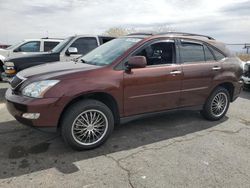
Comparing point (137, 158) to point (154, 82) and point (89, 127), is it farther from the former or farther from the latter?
point (154, 82)

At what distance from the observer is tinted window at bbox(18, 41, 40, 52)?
9.45 metres

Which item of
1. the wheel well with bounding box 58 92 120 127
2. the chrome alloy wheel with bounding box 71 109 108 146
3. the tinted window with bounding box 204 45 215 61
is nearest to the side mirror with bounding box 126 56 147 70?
the wheel well with bounding box 58 92 120 127

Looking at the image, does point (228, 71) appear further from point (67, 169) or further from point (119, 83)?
point (67, 169)

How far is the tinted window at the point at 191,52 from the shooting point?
15.4 feet

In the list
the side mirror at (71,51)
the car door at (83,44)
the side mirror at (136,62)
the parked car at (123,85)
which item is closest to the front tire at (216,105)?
the parked car at (123,85)

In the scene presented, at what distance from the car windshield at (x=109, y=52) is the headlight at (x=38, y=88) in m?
0.96

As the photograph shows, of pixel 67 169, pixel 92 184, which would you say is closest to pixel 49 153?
pixel 67 169

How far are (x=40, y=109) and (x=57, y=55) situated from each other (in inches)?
172

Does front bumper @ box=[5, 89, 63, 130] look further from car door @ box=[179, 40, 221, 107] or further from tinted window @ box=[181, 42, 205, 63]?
tinted window @ box=[181, 42, 205, 63]

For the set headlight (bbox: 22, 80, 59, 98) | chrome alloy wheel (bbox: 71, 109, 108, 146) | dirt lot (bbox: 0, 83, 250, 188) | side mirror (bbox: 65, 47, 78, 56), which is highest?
side mirror (bbox: 65, 47, 78, 56)

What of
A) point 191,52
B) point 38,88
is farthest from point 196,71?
point 38,88

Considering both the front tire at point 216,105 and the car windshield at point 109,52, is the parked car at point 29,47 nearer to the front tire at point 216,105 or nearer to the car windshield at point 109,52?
the car windshield at point 109,52

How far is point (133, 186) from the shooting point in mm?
2924

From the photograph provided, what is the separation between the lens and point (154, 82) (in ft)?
13.9
